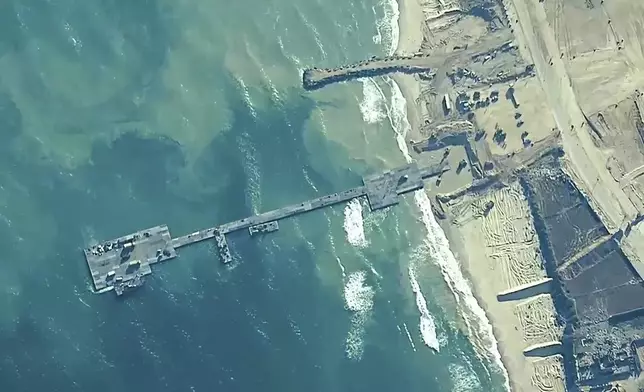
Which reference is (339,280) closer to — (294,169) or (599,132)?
(294,169)

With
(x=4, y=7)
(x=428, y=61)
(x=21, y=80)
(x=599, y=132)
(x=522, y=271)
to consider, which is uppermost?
(x=4, y=7)

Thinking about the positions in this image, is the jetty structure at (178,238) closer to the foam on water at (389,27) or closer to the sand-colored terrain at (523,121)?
the sand-colored terrain at (523,121)

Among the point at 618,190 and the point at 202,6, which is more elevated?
the point at 202,6

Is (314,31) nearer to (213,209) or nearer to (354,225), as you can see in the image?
(354,225)

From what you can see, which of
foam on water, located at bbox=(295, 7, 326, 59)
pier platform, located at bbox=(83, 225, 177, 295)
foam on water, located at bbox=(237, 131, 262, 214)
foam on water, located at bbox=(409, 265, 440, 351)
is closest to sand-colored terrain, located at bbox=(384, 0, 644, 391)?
foam on water, located at bbox=(409, 265, 440, 351)

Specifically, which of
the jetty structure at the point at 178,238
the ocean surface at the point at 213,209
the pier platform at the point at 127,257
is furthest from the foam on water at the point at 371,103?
the pier platform at the point at 127,257

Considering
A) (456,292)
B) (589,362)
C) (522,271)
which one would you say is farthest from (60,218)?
(589,362)

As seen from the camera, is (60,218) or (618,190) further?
(618,190)
